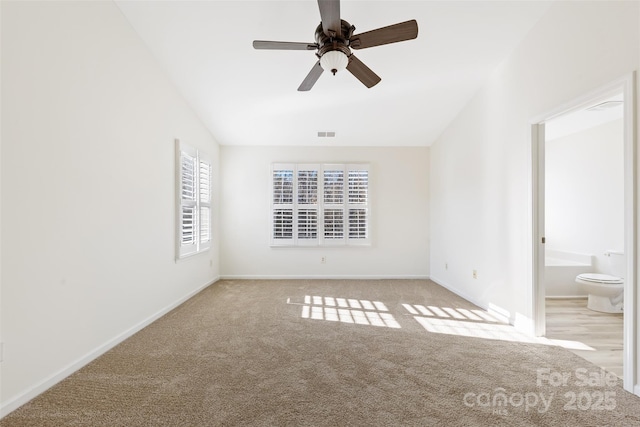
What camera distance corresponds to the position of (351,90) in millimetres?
3668

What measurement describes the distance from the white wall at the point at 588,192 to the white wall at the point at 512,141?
1.96m

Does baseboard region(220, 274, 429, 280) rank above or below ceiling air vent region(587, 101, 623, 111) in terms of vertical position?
below

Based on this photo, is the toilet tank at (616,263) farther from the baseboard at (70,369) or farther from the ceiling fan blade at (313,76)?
the baseboard at (70,369)

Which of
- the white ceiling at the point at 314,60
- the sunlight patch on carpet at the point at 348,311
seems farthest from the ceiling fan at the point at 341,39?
the sunlight patch on carpet at the point at 348,311

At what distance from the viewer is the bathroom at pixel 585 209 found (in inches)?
142

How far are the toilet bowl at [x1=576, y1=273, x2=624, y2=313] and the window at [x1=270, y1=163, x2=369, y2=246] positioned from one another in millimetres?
2999

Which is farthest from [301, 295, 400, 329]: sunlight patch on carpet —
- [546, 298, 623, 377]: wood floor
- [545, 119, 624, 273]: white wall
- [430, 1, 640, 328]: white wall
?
[545, 119, 624, 273]: white wall

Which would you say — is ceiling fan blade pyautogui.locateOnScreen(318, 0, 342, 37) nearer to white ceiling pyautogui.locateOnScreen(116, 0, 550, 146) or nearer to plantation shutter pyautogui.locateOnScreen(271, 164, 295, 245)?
white ceiling pyautogui.locateOnScreen(116, 0, 550, 146)

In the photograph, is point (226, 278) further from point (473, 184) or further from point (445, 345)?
point (473, 184)

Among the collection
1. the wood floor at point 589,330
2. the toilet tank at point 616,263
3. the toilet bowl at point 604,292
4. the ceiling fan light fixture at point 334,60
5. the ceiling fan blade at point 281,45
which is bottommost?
the wood floor at point 589,330

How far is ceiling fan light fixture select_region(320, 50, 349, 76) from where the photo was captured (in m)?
2.02

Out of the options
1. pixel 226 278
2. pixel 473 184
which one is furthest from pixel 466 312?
pixel 226 278

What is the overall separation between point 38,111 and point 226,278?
12.6 ft

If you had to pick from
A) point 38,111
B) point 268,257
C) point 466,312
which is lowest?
point 466,312
